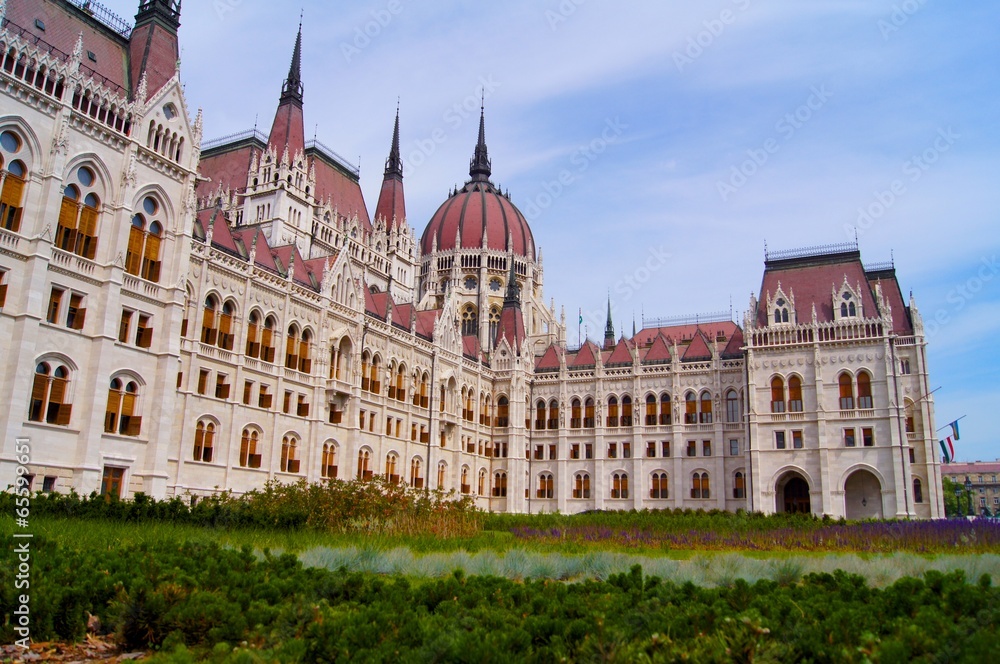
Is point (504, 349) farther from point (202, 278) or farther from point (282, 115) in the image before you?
point (202, 278)

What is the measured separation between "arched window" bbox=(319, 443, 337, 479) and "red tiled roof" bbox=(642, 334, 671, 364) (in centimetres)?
2871

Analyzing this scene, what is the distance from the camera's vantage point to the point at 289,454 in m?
43.1

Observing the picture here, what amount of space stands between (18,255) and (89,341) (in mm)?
4091

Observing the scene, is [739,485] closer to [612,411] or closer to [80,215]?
[612,411]

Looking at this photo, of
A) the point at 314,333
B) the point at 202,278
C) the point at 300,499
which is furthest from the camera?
the point at 314,333

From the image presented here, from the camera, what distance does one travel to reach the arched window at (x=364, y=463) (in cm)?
4888

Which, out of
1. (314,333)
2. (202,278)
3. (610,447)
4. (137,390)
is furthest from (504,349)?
(137,390)

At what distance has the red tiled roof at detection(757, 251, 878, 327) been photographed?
5703 cm

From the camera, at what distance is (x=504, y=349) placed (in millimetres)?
68562

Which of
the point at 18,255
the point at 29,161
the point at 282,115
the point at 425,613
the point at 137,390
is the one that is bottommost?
the point at 425,613

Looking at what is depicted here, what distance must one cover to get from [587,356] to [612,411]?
6.10 metres

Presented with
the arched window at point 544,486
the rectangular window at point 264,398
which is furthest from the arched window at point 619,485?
the rectangular window at point 264,398

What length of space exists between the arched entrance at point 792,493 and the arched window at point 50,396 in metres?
47.1

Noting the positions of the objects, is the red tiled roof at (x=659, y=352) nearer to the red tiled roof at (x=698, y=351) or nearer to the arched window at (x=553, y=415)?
the red tiled roof at (x=698, y=351)
